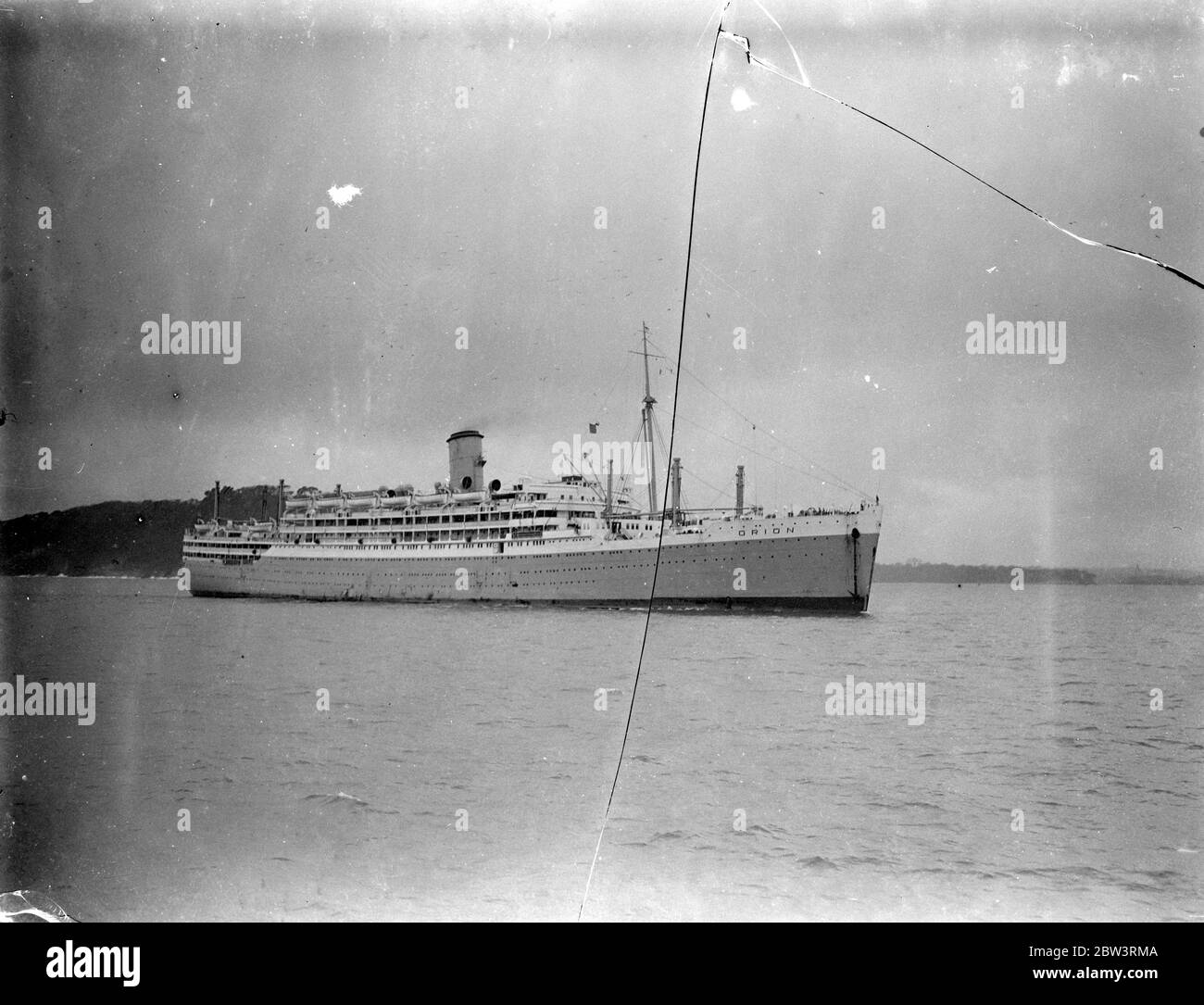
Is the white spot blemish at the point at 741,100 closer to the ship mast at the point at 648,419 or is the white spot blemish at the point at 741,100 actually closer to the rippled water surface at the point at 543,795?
the ship mast at the point at 648,419

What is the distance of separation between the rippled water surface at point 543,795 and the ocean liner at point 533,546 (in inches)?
19.1

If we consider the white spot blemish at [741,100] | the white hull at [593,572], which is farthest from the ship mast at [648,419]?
the white hull at [593,572]

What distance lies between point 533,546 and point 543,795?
4.14 m

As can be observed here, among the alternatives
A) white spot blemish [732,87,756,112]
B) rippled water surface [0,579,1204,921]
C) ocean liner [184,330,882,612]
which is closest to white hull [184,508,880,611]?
ocean liner [184,330,882,612]

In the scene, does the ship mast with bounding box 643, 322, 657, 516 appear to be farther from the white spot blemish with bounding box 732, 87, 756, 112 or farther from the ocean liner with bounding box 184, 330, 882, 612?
the white spot blemish with bounding box 732, 87, 756, 112

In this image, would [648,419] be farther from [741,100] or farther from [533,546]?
[533,546]

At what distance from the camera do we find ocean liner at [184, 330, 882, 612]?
3559 millimetres

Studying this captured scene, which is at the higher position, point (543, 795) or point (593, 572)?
point (593, 572)

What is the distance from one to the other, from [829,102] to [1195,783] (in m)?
2.72

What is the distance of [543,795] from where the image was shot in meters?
2.62

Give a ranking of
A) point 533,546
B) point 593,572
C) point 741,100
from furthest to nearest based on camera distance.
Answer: point 593,572
point 533,546
point 741,100

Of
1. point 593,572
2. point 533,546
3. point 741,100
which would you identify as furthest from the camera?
point 593,572

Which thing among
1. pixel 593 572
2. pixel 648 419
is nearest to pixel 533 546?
pixel 593 572
